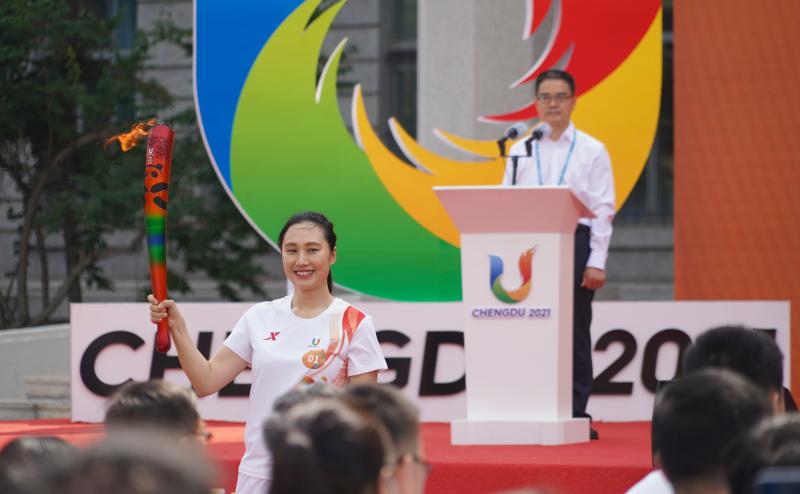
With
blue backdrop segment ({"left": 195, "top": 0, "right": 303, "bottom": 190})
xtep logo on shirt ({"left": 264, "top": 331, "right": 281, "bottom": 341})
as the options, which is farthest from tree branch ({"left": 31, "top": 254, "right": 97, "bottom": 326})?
xtep logo on shirt ({"left": 264, "top": 331, "right": 281, "bottom": 341})

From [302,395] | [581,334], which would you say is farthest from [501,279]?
[302,395]

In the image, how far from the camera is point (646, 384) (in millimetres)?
7328

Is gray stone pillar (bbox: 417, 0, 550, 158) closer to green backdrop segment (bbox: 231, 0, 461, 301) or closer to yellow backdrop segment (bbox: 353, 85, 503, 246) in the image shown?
yellow backdrop segment (bbox: 353, 85, 503, 246)

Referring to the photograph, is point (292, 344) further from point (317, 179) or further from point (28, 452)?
point (317, 179)

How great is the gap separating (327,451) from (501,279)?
3957 millimetres

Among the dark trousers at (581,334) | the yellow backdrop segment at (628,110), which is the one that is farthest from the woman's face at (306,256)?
the yellow backdrop segment at (628,110)

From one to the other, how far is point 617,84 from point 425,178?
1.27m

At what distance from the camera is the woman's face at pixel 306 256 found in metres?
3.82

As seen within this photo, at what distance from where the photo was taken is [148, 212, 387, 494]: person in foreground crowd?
145 inches

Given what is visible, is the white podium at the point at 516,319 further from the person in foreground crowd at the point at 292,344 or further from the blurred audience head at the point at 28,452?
the blurred audience head at the point at 28,452

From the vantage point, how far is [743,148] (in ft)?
24.6

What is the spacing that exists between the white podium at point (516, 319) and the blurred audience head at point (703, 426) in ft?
11.2

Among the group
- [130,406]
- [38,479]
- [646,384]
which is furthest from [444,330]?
[38,479]

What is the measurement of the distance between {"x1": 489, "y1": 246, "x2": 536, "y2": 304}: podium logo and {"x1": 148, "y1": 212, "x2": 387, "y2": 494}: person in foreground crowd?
6.46ft
